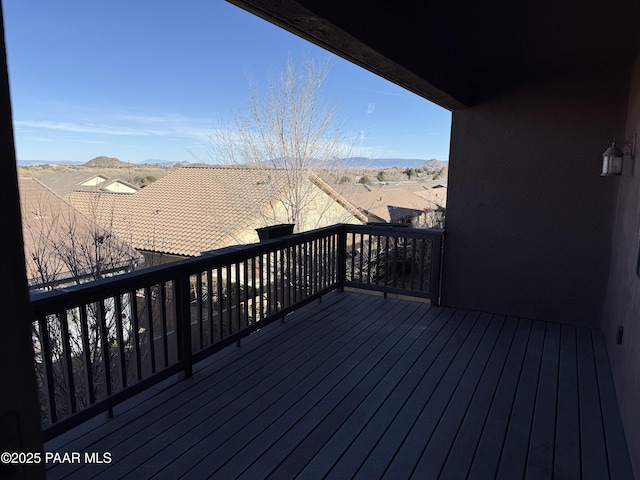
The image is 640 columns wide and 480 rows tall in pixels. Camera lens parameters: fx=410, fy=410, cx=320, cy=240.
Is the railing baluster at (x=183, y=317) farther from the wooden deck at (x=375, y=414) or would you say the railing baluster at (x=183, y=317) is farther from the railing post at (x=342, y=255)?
the railing post at (x=342, y=255)

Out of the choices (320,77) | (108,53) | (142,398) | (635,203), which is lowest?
(142,398)

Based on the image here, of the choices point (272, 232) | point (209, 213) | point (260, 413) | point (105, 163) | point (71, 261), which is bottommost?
point (260, 413)

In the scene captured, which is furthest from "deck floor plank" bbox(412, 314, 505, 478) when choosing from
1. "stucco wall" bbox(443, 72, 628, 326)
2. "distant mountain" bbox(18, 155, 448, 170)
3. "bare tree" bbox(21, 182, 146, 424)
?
"distant mountain" bbox(18, 155, 448, 170)

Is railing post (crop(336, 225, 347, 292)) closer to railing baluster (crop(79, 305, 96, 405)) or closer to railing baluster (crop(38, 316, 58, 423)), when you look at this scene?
railing baluster (crop(79, 305, 96, 405))

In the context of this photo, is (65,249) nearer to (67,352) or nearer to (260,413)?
(67,352)

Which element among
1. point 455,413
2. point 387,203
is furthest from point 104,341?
point 387,203

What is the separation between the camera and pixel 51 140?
13.8m

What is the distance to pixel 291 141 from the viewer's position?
1177cm

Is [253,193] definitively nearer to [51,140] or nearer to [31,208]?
[31,208]

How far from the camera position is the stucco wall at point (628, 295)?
7.36ft

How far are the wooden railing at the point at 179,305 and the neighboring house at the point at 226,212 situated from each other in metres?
5.64

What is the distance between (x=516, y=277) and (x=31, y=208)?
7.42 m

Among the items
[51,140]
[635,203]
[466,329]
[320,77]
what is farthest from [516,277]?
[51,140]

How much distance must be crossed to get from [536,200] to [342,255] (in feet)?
7.17
